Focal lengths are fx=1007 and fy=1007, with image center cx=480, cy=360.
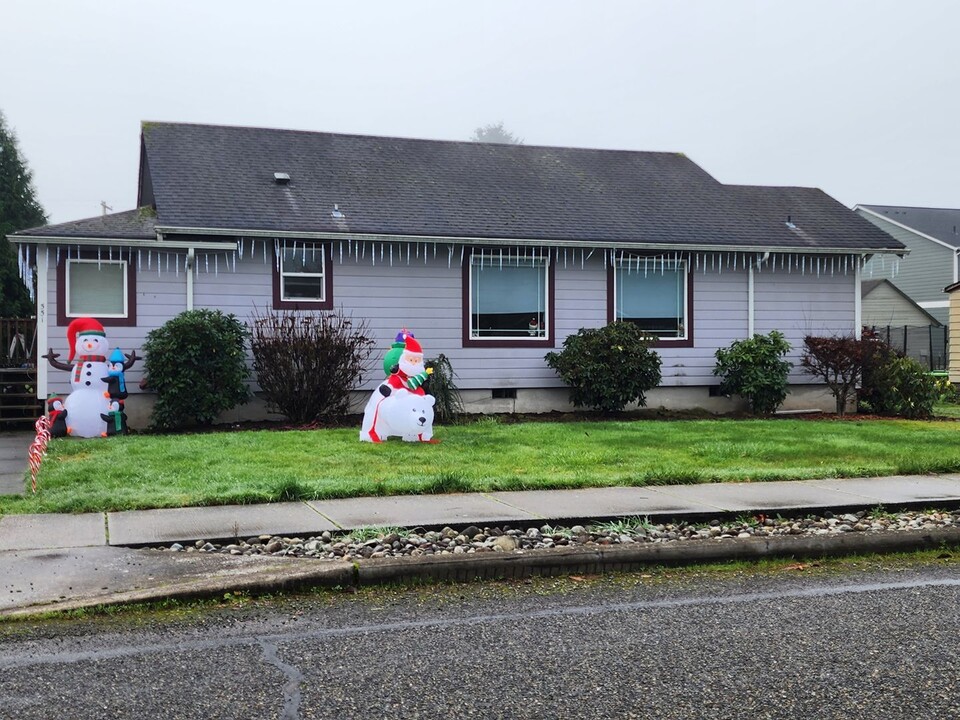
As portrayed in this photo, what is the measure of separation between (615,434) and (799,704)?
1014 centimetres

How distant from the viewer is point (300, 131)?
781 inches

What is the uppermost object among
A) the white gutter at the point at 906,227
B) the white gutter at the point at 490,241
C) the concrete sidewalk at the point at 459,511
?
the white gutter at the point at 906,227

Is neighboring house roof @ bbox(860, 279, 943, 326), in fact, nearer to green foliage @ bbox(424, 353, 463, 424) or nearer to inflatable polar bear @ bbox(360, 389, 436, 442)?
green foliage @ bbox(424, 353, 463, 424)

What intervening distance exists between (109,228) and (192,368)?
2.75 meters

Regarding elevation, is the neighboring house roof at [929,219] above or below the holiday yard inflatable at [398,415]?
above

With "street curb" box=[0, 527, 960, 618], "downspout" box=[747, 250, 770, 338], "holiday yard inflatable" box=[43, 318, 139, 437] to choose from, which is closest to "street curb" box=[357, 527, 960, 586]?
"street curb" box=[0, 527, 960, 618]

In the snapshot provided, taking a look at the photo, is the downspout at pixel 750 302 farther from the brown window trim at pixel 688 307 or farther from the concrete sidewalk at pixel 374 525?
the concrete sidewalk at pixel 374 525

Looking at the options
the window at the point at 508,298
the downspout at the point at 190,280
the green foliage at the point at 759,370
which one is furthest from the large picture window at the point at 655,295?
the downspout at the point at 190,280

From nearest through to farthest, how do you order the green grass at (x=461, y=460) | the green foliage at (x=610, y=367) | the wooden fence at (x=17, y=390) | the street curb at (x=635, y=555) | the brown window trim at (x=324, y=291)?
the street curb at (x=635, y=555) → the green grass at (x=461, y=460) → the brown window trim at (x=324, y=291) → the wooden fence at (x=17, y=390) → the green foliage at (x=610, y=367)

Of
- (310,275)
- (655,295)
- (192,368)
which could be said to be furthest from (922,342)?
(192,368)

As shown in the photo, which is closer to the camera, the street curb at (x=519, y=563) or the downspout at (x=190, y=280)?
the street curb at (x=519, y=563)

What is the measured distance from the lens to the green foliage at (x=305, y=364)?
15164mm

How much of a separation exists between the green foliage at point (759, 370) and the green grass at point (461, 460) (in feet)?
6.16

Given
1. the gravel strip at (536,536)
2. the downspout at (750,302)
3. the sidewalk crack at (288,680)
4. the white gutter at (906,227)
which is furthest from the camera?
the white gutter at (906,227)
